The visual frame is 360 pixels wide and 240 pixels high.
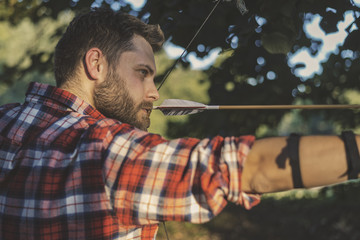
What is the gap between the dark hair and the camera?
179 centimetres

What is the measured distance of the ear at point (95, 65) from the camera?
1735 mm

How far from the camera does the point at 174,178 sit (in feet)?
3.80

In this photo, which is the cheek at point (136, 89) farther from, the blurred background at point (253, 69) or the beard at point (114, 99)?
the blurred background at point (253, 69)

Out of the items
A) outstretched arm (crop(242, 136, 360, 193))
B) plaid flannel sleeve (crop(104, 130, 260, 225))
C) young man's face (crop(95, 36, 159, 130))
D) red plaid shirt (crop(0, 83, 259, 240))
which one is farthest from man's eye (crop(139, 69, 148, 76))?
outstretched arm (crop(242, 136, 360, 193))

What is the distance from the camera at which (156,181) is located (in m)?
1.17

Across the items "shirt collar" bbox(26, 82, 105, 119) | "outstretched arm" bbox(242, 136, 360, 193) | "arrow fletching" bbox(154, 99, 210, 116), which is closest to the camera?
"outstretched arm" bbox(242, 136, 360, 193)

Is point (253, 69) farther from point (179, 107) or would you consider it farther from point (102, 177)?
point (102, 177)

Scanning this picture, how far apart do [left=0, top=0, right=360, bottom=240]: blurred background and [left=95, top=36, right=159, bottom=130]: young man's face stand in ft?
2.76

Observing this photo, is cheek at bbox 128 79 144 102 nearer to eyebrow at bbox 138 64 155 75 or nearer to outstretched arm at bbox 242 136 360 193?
eyebrow at bbox 138 64 155 75

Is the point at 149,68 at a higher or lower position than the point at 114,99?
higher

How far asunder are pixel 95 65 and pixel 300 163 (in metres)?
1.03

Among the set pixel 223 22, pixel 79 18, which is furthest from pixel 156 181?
pixel 223 22

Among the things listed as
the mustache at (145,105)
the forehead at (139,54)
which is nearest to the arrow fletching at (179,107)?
the mustache at (145,105)

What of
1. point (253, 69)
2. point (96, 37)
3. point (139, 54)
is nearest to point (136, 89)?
point (139, 54)
